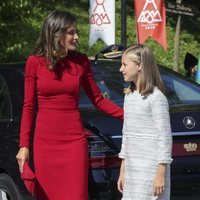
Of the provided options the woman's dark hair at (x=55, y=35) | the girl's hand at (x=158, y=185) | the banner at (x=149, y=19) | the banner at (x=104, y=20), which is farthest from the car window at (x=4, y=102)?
the banner at (x=149, y=19)

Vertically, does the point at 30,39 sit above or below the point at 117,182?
below

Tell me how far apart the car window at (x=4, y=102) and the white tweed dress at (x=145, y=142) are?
1345 millimetres

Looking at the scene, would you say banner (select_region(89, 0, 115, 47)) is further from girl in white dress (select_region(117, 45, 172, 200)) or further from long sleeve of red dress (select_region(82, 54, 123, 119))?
girl in white dress (select_region(117, 45, 172, 200))

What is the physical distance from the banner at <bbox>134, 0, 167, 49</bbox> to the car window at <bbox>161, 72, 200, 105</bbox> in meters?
3.54

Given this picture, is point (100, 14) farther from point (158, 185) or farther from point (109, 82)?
point (158, 185)

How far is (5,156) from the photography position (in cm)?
472

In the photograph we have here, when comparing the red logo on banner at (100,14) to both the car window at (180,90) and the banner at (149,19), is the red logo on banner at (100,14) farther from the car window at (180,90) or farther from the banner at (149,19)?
the car window at (180,90)

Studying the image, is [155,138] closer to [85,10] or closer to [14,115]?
[14,115]

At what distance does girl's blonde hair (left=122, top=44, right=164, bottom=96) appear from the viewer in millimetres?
3797

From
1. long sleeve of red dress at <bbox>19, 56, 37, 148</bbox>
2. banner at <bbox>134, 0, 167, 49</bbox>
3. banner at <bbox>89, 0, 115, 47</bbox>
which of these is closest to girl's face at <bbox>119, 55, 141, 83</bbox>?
long sleeve of red dress at <bbox>19, 56, 37, 148</bbox>

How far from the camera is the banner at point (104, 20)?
897 centimetres

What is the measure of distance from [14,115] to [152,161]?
1431 millimetres

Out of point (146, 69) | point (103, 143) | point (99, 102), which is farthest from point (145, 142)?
point (99, 102)

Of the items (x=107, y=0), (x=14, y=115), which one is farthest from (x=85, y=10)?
(x=14, y=115)
